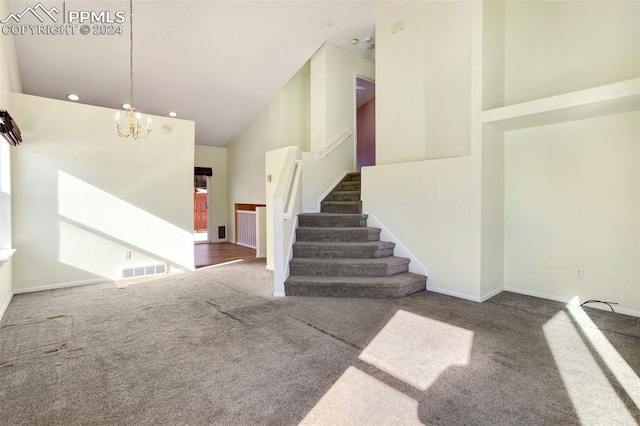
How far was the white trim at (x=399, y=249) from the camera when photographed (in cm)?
429

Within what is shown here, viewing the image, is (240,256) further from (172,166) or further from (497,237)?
(497,237)

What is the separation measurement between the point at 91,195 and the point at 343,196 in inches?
154

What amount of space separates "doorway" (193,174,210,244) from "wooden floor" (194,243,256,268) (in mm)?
1052

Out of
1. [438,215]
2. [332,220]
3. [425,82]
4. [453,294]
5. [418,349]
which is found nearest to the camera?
[418,349]

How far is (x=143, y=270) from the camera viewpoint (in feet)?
16.4

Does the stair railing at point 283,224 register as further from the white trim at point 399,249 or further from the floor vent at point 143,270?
the floor vent at point 143,270

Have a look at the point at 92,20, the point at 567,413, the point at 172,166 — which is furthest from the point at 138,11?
the point at 567,413

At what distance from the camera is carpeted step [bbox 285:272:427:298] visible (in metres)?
3.82

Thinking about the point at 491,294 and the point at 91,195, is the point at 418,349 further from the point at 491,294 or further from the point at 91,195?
the point at 91,195

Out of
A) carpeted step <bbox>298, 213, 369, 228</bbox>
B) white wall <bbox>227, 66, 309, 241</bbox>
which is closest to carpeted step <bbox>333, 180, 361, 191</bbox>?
carpeted step <bbox>298, 213, 369, 228</bbox>


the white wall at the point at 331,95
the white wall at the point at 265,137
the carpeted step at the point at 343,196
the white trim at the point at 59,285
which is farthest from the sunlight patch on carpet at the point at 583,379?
the white wall at the point at 265,137

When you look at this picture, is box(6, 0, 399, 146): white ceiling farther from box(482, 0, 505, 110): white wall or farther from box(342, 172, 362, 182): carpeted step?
box(342, 172, 362, 182): carpeted step

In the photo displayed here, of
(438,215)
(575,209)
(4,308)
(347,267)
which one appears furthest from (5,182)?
(575,209)

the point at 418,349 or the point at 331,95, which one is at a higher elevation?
the point at 331,95
